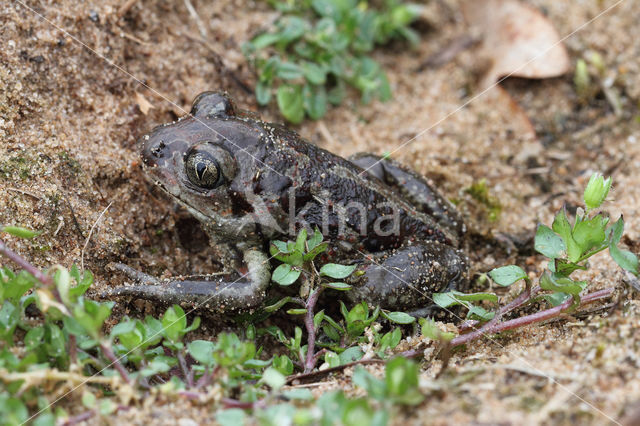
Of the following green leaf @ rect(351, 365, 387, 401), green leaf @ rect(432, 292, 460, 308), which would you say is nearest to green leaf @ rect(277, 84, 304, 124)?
green leaf @ rect(432, 292, 460, 308)

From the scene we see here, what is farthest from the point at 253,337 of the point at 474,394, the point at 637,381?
the point at 637,381

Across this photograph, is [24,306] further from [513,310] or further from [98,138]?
[513,310]

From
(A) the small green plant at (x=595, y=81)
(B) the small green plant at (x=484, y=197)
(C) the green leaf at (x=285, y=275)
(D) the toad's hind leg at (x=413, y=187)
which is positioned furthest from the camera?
(A) the small green plant at (x=595, y=81)

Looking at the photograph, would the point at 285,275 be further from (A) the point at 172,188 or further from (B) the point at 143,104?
(B) the point at 143,104

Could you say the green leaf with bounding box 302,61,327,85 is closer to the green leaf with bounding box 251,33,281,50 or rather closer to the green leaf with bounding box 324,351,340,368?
the green leaf with bounding box 251,33,281,50

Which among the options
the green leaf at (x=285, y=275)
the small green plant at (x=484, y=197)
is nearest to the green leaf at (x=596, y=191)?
the small green plant at (x=484, y=197)

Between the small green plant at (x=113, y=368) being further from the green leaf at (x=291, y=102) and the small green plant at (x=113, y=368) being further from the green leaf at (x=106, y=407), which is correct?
the green leaf at (x=291, y=102)

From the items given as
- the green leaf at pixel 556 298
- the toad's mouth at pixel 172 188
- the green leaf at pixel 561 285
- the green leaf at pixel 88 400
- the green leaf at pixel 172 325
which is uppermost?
the toad's mouth at pixel 172 188
